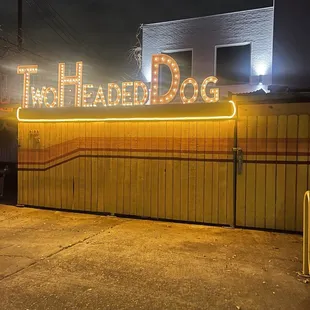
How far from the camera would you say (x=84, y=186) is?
→ 9633 mm

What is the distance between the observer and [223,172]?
27.0 ft

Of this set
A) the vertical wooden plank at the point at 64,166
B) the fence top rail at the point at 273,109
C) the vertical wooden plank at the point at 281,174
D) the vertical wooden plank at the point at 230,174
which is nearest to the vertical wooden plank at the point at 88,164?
the vertical wooden plank at the point at 64,166

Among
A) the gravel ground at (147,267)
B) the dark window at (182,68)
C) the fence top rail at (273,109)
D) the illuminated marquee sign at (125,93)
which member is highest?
the dark window at (182,68)

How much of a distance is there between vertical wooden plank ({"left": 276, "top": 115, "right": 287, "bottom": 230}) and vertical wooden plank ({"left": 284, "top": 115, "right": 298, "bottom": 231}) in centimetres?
6

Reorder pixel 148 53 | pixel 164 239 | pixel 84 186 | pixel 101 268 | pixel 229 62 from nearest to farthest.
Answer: pixel 101 268 → pixel 164 239 → pixel 84 186 → pixel 229 62 → pixel 148 53

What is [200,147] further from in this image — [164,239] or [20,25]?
[20,25]

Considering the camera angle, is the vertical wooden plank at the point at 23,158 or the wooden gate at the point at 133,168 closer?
the wooden gate at the point at 133,168

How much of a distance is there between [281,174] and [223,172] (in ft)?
4.07

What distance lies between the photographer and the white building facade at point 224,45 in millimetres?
15320

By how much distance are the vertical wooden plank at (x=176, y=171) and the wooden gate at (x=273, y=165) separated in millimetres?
1381

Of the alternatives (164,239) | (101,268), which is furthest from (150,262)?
(164,239)

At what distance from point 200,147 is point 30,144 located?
4967 millimetres

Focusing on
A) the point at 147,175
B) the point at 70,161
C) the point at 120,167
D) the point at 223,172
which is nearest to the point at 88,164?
the point at 70,161

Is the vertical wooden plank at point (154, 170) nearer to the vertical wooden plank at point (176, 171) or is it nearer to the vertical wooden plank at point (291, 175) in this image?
the vertical wooden plank at point (176, 171)
